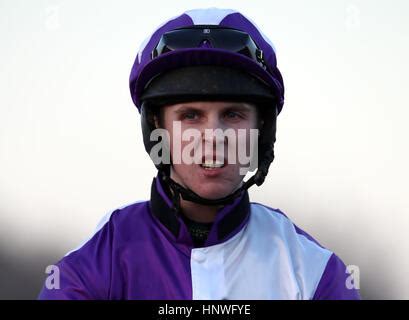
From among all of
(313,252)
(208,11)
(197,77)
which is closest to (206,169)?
(197,77)

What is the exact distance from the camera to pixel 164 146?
334cm

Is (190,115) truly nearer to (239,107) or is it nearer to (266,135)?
(239,107)

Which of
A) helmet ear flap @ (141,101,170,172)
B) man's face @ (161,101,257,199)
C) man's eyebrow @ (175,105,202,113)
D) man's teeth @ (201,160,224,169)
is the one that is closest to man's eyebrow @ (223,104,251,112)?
man's face @ (161,101,257,199)

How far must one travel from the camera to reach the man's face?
3104 millimetres

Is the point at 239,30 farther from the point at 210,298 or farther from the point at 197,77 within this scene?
the point at 210,298

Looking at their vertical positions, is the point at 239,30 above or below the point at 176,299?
above


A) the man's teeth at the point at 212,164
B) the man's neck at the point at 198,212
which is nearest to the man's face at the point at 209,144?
the man's teeth at the point at 212,164

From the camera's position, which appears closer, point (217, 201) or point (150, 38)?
point (217, 201)

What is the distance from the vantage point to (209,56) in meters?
3.25

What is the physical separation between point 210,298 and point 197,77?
87cm

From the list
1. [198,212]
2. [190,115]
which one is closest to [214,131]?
[190,115]

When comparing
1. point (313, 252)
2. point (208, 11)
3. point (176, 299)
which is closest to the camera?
point (176, 299)

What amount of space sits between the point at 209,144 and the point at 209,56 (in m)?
0.39

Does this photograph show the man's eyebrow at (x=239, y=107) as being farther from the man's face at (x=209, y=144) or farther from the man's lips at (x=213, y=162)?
the man's lips at (x=213, y=162)
